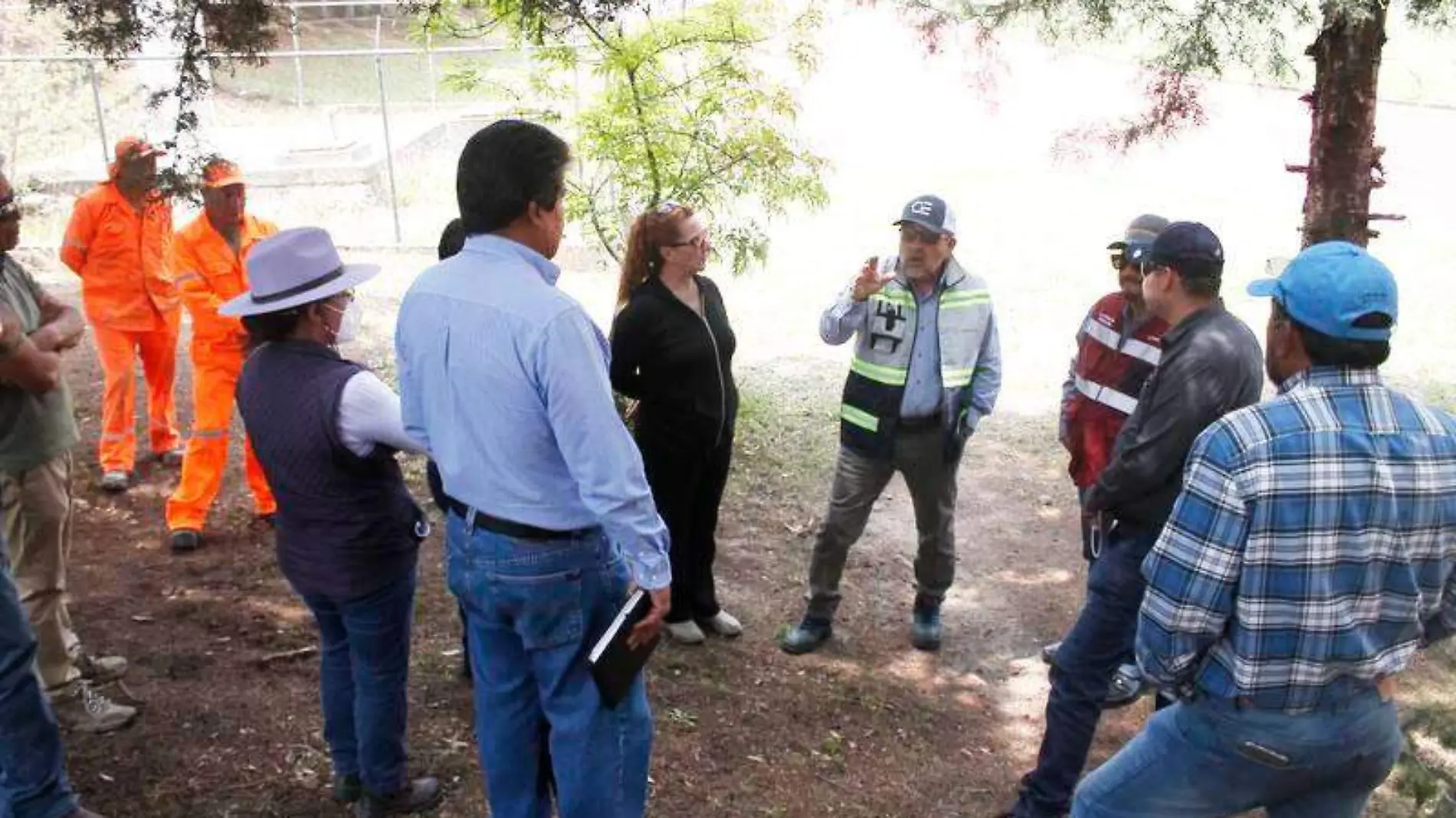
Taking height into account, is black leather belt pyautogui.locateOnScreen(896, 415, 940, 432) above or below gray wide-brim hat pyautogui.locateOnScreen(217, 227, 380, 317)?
below

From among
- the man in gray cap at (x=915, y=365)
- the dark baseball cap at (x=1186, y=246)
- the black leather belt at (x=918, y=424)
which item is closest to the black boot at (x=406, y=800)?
the man in gray cap at (x=915, y=365)

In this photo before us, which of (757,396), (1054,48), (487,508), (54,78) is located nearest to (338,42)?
(54,78)

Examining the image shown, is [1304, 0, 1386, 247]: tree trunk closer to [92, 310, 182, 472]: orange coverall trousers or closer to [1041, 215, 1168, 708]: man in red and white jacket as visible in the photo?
[1041, 215, 1168, 708]: man in red and white jacket

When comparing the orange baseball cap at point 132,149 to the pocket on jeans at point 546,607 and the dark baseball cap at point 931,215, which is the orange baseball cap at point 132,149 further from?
the pocket on jeans at point 546,607

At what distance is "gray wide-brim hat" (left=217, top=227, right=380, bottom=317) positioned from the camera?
3289mm

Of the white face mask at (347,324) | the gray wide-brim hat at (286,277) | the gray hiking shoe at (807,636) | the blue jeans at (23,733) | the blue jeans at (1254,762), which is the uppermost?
the gray wide-brim hat at (286,277)

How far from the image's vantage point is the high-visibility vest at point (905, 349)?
15.7 ft

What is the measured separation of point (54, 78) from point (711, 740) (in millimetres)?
15300

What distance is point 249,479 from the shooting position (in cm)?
627

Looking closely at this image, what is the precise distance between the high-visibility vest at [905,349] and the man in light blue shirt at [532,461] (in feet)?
6.68

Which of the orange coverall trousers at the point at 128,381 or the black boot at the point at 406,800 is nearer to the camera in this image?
the black boot at the point at 406,800

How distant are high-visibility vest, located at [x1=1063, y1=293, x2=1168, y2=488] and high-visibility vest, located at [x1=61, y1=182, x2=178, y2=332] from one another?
4.87 metres

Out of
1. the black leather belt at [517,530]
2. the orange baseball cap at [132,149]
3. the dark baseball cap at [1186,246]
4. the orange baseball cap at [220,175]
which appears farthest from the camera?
the orange baseball cap at [132,149]

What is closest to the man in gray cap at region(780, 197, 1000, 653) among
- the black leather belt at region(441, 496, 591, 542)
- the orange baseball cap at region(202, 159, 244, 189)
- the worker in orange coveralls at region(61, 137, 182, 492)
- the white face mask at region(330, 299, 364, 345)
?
the white face mask at region(330, 299, 364, 345)
